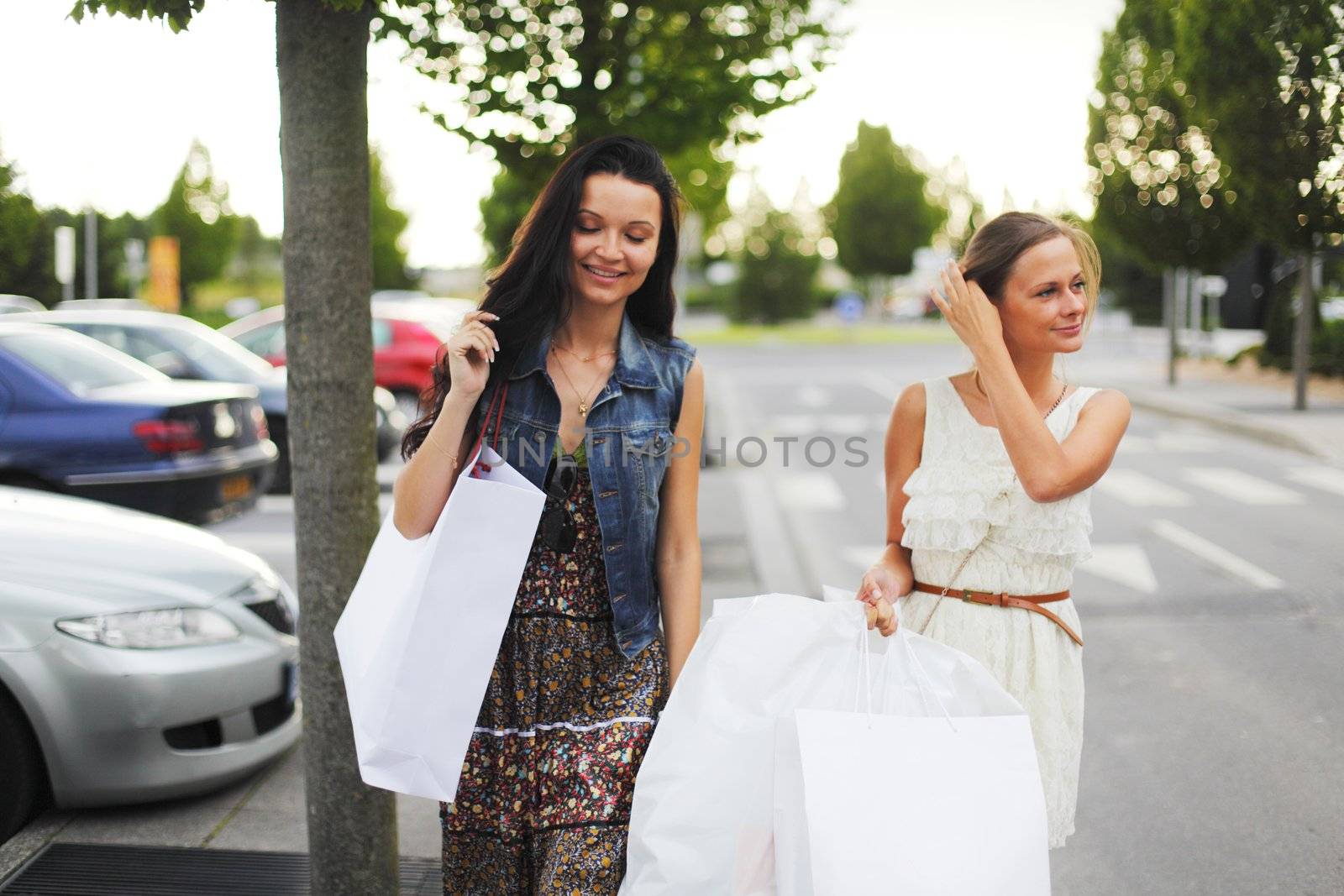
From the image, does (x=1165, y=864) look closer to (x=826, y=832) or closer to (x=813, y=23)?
(x=826, y=832)

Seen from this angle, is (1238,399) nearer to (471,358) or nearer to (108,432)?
(108,432)

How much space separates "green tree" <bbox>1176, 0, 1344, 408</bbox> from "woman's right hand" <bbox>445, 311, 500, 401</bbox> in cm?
663

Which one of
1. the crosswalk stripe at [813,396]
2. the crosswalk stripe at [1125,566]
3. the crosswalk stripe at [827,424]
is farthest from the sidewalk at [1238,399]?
the crosswalk stripe at [1125,566]

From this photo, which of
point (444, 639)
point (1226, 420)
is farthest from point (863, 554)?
point (1226, 420)

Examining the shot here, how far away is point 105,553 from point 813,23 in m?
5.02

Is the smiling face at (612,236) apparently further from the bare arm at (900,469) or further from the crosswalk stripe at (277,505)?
the crosswalk stripe at (277,505)

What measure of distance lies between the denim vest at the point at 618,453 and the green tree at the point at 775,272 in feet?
147

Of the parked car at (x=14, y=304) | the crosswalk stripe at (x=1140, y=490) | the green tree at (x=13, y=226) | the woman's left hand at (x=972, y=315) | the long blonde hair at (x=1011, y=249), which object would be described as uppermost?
the green tree at (x=13, y=226)

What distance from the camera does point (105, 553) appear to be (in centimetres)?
406

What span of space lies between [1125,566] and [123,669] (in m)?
6.40

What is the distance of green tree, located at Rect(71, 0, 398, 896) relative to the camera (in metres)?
2.79

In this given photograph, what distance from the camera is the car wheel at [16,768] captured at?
3.69 metres

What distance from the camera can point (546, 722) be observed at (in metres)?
2.32

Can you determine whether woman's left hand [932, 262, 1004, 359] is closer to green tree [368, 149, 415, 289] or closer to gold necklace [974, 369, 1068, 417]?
gold necklace [974, 369, 1068, 417]
